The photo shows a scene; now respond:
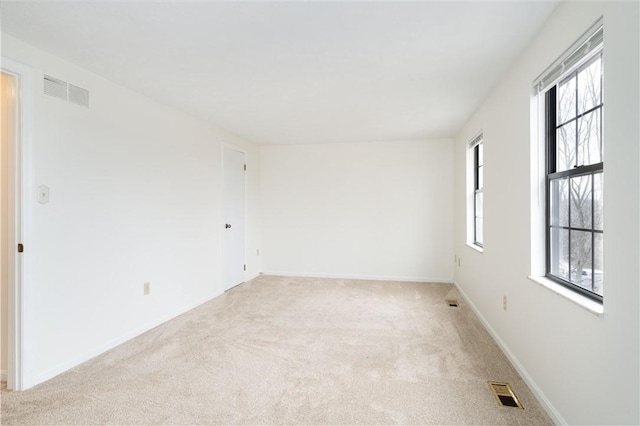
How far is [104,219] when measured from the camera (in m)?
2.77

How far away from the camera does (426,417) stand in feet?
Result: 6.14

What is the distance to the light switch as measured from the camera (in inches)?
89.7

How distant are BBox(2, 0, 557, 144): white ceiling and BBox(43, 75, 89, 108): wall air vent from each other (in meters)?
0.20

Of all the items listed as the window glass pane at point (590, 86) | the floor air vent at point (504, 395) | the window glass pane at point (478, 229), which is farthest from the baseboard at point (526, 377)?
the window glass pane at point (590, 86)

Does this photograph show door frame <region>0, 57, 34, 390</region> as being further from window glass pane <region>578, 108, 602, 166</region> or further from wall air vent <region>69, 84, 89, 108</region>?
window glass pane <region>578, 108, 602, 166</region>

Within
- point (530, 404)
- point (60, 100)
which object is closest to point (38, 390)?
point (60, 100)

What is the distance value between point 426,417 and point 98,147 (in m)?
3.18

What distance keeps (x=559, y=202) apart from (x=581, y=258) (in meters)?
0.40

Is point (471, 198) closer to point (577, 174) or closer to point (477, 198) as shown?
point (477, 198)

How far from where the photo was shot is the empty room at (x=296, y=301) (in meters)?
1.65

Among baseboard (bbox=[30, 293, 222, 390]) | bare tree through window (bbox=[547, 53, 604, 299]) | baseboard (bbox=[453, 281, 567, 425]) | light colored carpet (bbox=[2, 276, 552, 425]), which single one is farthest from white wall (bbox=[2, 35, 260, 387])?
bare tree through window (bbox=[547, 53, 604, 299])

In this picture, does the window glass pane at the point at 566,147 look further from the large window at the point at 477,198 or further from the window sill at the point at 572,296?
the large window at the point at 477,198

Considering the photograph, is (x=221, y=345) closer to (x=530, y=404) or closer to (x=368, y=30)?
(x=530, y=404)

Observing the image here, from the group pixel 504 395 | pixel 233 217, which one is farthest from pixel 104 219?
pixel 504 395
